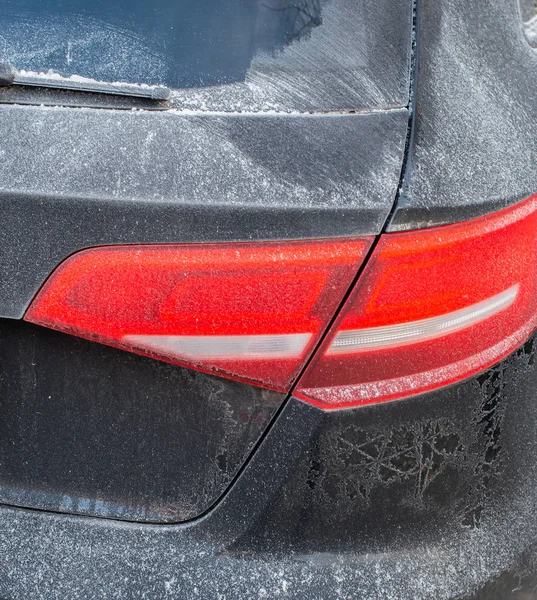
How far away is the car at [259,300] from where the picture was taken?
47.6 inches

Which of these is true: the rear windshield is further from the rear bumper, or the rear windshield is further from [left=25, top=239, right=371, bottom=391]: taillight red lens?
the rear bumper

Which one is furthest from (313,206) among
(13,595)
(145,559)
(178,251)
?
(13,595)

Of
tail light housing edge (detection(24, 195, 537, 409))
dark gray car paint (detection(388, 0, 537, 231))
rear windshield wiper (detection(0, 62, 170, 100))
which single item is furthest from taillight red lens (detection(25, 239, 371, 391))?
rear windshield wiper (detection(0, 62, 170, 100))

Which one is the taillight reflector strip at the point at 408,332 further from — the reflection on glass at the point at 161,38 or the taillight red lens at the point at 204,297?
the reflection on glass at the point at 161,38

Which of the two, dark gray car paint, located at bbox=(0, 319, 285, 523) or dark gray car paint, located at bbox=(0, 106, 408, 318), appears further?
dark gray car paint, located at bbox=(0, 319, 285, 523)

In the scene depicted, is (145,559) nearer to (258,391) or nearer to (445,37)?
(258,391)

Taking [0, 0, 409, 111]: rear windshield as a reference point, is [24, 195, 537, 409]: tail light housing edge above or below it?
below

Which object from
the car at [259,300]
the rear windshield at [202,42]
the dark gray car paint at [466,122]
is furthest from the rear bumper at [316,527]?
the rear windshield at [202,42]

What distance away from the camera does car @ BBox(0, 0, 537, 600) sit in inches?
47.6

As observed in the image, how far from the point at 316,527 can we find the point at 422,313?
45cm

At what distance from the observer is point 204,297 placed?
120 centimetres

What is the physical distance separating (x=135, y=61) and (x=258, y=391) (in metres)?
0.63

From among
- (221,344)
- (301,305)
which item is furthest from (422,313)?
(221,344)

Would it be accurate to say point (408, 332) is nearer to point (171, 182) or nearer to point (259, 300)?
point (259, 300)
